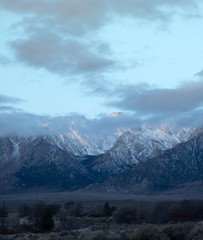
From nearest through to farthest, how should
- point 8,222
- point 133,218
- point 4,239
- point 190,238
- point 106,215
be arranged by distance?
point 190,238, point 4,239, point 8,222, point 133,218, point 106,215

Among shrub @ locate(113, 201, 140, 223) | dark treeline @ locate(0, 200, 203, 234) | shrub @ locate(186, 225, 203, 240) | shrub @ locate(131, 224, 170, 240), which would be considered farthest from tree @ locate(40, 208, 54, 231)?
shrub @ locate(186, 225, 203, 240)

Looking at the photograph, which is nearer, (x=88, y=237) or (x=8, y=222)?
(x=88, y=237)

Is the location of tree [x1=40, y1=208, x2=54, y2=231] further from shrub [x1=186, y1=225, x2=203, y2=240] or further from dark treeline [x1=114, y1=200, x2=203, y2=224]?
shrub [x1=186, y1=225, x2=203, y2=240]

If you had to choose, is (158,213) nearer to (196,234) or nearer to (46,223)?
(46,223)

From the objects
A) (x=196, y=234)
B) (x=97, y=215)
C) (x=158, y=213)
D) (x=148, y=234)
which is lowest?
(x=196, y=234)

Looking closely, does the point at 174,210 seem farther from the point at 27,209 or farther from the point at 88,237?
the point at 88,237

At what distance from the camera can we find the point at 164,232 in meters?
52.0

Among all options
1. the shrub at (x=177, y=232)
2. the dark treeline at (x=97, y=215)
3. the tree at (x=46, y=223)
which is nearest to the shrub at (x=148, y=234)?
the shrub at (x=177, y=232)

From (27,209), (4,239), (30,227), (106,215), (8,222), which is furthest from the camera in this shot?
(106,215)

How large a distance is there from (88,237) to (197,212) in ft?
212

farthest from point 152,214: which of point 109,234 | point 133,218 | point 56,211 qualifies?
point 109,234

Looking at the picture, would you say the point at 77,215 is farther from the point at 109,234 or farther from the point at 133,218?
the point at 109,234

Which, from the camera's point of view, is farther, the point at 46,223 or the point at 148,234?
the point at 46,223

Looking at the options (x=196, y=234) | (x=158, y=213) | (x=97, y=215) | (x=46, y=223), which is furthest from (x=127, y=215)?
(x=196, y=234)
